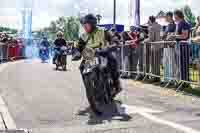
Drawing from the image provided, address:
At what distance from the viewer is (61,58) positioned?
69.4 ft

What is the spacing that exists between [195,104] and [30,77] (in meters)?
7.82

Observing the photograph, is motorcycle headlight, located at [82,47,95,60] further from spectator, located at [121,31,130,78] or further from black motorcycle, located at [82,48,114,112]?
spectator, located at [121,31,130,78]

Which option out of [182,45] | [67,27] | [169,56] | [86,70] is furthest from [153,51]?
[67,27]

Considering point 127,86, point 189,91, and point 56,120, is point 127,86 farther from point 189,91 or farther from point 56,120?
point 56,120

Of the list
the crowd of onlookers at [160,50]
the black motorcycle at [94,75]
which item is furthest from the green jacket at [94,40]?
the crowd of onlookers at [160,50]

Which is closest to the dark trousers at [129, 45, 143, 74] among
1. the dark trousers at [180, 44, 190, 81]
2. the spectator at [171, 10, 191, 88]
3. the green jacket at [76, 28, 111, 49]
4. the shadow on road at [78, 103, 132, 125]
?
the spectator at [171, 10, 191, 88]

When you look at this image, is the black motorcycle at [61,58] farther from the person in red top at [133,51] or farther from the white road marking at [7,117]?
the white road marking at [7,117]

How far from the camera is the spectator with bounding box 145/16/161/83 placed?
13531 mm

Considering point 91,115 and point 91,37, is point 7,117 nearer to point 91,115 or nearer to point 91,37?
point 91,115

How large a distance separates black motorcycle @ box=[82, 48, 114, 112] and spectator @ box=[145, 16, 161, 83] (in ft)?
14.4

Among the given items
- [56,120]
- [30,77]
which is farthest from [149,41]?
[56,120]

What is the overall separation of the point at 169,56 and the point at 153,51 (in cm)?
120

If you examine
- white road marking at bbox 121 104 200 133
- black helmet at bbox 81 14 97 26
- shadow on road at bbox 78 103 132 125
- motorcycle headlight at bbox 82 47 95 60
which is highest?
black helmet at bbox 81 14 97 26

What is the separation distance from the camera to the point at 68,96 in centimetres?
1147
